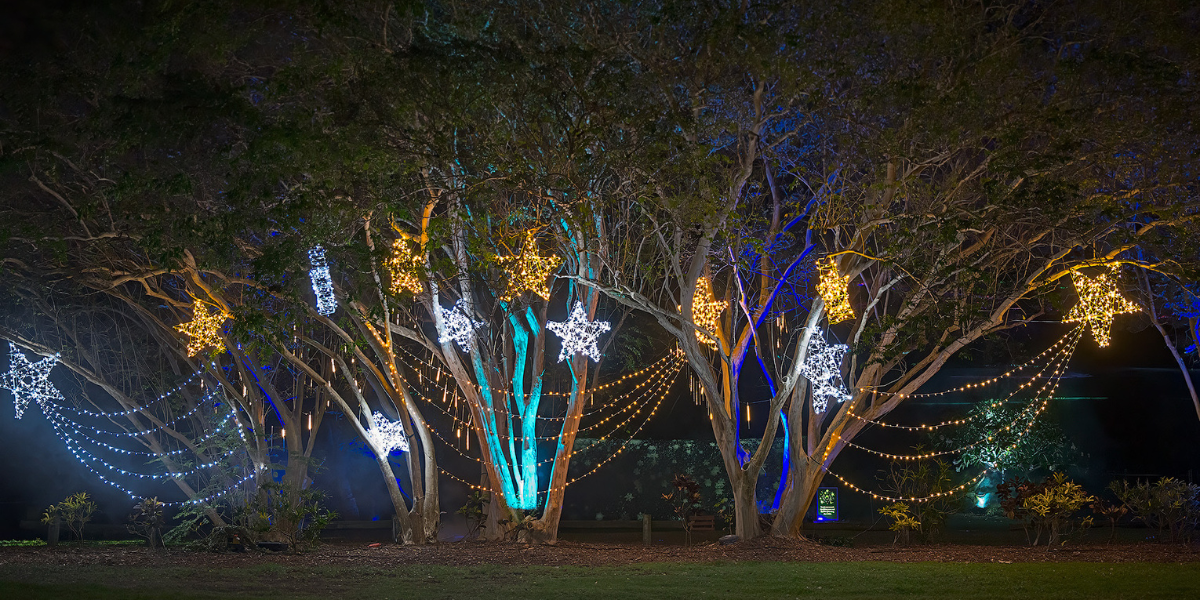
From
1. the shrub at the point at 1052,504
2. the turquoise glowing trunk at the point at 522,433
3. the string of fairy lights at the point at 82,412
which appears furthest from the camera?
the string of fairy lights at the point at 82,412

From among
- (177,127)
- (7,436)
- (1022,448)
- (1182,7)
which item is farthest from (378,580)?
(7,436)

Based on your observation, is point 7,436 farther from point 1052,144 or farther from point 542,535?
point 1052,144

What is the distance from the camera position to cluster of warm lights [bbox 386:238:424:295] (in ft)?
38.3

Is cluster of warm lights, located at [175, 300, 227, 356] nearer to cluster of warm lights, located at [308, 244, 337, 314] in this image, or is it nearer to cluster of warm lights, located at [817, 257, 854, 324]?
cluster of warm lights, located at [308, 244, 337, 314]

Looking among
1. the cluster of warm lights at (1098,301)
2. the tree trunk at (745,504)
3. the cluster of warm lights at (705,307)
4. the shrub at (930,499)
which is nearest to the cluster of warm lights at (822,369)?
the cluster of warm lights at (705,307)

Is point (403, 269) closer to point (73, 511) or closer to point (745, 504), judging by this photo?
point (745, 504)

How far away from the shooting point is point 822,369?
13367 millimetres

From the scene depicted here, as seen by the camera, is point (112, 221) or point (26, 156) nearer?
point (26, 156)

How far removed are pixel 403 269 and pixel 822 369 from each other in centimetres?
561

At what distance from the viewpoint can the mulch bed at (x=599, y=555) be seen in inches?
471

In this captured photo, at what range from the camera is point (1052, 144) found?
10.7m

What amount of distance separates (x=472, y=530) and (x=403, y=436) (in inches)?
85.3

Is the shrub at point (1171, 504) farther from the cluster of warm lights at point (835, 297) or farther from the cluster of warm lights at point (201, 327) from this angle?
the cluster of warm lights at point (201, 327)

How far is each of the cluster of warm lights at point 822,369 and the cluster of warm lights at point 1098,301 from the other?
2.95 meters
